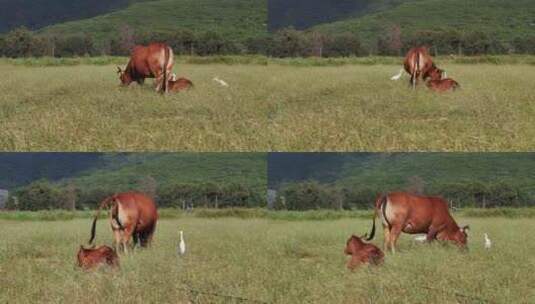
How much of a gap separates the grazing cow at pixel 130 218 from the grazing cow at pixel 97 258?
205 mm

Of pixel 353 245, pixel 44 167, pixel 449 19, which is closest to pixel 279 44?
pixel 353 245

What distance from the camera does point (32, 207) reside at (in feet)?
60.6

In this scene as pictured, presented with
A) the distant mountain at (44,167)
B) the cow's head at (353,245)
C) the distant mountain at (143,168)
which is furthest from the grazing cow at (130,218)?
the distant mountain at (44,167)

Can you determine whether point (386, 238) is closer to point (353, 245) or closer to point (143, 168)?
point (353, 245)

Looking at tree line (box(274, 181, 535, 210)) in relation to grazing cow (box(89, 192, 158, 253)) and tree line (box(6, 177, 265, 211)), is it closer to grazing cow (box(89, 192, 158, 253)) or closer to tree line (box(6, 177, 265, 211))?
tree line (box(6, 177, 265, 211))

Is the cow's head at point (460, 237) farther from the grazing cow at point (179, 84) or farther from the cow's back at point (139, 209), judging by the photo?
the grazing cow at point (179, 84)

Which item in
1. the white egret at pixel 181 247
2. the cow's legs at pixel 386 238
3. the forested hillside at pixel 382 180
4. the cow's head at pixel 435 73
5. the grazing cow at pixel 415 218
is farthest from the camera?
the forested hillside at pixel 382 180

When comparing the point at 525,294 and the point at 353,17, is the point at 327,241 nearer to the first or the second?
the point at 525,294

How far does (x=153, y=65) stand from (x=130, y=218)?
304 centimetres

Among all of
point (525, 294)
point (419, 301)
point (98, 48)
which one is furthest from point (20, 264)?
point (98, 48)

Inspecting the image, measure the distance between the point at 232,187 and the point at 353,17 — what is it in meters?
3.90

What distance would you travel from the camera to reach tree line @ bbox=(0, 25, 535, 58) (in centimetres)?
1586

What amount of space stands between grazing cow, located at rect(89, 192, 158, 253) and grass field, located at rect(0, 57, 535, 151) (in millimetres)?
1027

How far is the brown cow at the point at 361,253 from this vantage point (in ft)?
36.6
